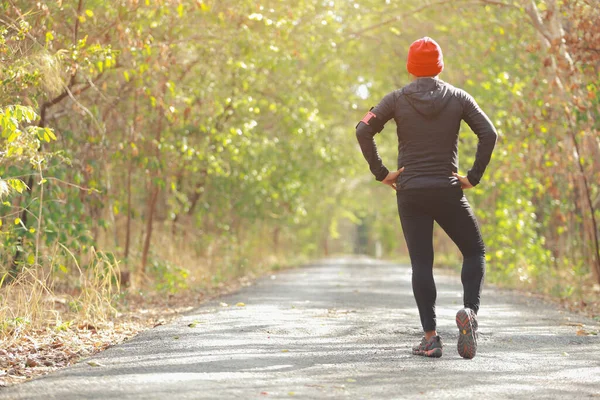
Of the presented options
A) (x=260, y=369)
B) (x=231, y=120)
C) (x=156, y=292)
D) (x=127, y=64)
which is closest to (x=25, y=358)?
(x=260, y=369)

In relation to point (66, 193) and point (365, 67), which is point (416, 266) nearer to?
point (66, 193)

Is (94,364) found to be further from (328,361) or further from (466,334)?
(466,334)

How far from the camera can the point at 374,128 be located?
637cm

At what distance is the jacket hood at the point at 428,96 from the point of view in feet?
20.5

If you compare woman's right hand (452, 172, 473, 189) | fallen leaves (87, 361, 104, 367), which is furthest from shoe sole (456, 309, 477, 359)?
fallen leaves (87, 361, 104, 367)

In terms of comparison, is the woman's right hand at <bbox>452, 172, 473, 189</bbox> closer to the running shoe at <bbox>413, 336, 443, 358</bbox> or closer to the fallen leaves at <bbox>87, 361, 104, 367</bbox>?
the running shoe at <bbox>413, 336, 443, 358</bbox>

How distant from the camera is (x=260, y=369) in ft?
18.3

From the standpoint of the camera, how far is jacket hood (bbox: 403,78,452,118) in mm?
6246

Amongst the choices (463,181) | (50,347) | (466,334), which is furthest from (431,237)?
(50,347)

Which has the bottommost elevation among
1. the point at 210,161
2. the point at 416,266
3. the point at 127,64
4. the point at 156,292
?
the point at 156,292

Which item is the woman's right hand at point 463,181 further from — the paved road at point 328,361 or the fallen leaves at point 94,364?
the fallen leaves at point 94,364

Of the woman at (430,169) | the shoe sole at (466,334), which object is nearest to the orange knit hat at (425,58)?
the woman at (430,169)

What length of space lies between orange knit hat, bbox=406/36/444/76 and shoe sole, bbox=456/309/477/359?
1.69m

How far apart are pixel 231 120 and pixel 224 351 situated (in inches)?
443
